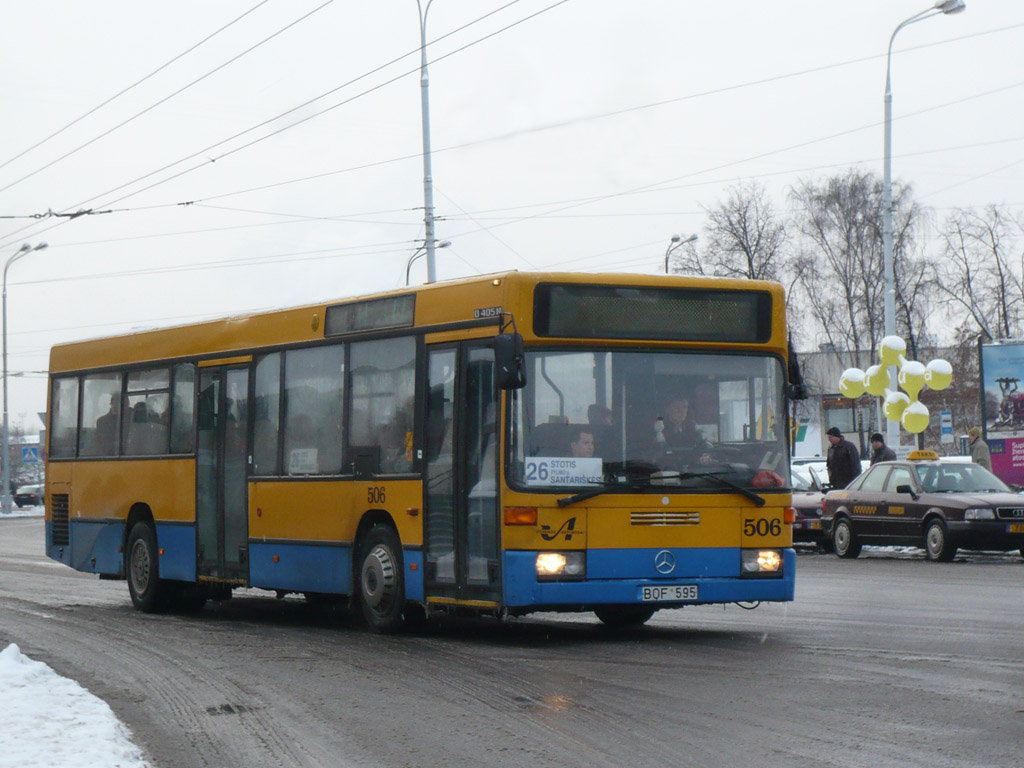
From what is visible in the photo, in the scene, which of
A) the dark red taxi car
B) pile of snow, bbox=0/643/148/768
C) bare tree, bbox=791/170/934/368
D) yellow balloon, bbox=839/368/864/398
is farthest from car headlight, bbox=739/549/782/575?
bare tree, bbox=791/170/934/368

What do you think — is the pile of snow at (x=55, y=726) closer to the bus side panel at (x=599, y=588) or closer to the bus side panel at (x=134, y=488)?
the bus side panel at (x=599, y=588)

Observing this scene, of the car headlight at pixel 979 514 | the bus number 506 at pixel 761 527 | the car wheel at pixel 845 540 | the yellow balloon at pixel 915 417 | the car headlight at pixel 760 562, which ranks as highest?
the yellow balloon at pixel 915 417

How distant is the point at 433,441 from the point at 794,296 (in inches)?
2266

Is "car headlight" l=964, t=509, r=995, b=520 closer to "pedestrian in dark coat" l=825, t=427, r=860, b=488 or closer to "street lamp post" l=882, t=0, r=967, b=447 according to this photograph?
"pedestrian in dark coat" l=825, t=427, r=860, b=488

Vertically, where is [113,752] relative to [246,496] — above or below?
below

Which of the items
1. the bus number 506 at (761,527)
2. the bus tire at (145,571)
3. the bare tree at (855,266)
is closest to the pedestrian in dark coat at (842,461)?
the bus tire at (145,571)

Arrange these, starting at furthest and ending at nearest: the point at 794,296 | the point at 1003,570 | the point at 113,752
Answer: the point at 794,296
the point at 1003,570
the point at 113,752

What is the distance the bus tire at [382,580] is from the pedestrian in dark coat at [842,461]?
14.3m

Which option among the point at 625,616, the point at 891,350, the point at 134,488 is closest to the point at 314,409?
the point at 625,616

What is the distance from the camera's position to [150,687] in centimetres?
1019

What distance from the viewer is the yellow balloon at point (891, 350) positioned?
32.1 m

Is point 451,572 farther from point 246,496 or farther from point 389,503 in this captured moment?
point 246,496

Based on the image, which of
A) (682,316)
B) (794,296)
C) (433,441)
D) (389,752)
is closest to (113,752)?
(389,752)

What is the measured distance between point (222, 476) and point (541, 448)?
15.7 ft
